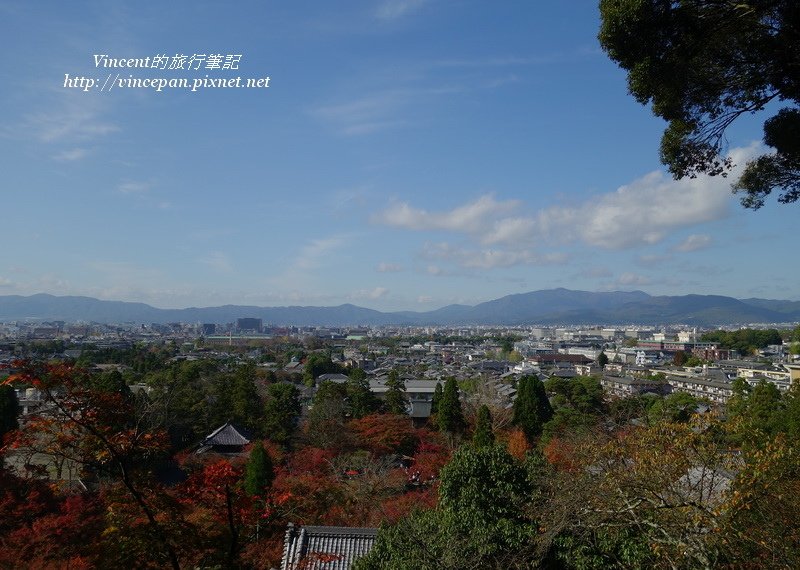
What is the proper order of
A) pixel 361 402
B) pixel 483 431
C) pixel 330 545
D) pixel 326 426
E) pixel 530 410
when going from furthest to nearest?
pixel 361 402, pixel 530 410, pixel 326 426, pixel 483 431, pixel 330 545

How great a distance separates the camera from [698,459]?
603 cm

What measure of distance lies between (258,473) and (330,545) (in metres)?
5.24

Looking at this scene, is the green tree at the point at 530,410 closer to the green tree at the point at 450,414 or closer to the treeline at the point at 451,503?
the green tree at the point at 450,414

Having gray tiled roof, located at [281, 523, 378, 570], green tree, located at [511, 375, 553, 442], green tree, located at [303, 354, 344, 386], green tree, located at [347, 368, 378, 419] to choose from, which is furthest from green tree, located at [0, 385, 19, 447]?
green tree, located at [303, 354, 344, 386]

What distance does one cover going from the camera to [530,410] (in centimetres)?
1983

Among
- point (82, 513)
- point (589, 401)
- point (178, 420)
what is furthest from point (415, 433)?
point (82, 513)

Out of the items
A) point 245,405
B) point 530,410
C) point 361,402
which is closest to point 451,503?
point 245,405

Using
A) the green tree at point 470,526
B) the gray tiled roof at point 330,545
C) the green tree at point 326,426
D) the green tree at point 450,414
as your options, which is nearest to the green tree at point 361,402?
the green tree at point 326,426

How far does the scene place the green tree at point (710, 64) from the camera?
4.03 m

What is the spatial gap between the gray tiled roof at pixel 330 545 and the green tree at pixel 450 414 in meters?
11.8

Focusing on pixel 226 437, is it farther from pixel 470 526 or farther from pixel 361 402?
pixel 470 526

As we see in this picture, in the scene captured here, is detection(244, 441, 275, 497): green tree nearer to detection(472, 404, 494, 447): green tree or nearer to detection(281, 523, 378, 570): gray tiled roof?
detection(281, 523, 378, 570): gray tiled roof

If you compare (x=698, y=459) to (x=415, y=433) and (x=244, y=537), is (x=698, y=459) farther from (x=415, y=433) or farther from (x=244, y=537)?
(x=415, y=433)

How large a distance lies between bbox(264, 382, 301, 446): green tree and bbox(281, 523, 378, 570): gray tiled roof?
411 inches
